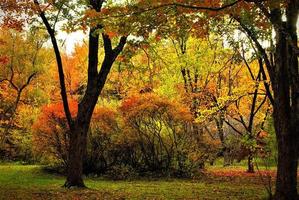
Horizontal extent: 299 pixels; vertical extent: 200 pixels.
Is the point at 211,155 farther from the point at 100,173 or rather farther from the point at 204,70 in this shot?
the point at 204,70

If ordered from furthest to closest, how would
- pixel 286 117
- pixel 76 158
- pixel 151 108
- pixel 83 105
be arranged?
1. pixel 151 108
2. pixel 76 158
3. pixel 83 105
4. pixel 286 117

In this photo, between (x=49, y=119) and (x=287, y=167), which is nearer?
(x=287, y=167)

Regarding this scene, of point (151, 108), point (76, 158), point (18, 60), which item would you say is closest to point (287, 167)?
point (76, 158)

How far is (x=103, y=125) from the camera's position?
63.5 ft

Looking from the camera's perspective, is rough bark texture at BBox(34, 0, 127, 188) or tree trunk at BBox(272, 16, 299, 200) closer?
tree trunk at BBox(272, 16, 299, 200)

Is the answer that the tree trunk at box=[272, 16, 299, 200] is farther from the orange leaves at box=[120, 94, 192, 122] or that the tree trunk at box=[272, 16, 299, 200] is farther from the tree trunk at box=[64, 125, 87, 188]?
the orange leaves at box=[120, 94, 192, 122]

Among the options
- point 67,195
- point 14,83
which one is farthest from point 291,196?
point 14,83

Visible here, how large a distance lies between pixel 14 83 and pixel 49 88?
3.56m

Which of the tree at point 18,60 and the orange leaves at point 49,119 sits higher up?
the tree at point 18,60

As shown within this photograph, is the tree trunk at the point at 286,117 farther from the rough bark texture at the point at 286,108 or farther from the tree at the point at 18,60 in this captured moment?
the tree at the point at 18,60

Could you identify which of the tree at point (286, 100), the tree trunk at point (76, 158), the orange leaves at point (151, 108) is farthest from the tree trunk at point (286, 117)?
the orange leaves at point (151, 108)

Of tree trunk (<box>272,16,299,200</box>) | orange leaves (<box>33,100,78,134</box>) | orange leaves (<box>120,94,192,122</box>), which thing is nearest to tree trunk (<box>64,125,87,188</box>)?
orange leaves (<box>120,94,192,122</box>)

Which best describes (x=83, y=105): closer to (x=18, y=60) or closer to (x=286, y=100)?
(x=286, y=100)

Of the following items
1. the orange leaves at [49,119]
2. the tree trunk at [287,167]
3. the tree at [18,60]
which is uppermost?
the tree at [18,60]
